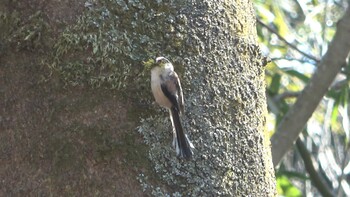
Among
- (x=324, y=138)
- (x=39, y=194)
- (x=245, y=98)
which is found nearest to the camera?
(x=39, y=194)

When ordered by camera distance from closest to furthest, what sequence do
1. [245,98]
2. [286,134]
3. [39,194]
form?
[39,194] → [245,98] → [286,134]

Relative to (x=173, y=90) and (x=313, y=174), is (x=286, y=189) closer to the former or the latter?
(x=313, y=174)

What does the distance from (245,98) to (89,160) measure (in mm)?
295

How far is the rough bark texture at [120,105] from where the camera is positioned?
1.19 meters

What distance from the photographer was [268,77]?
362cm

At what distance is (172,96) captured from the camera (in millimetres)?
1174

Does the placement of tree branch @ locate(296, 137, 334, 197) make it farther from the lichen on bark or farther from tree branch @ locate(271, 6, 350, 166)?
the lichen on bark

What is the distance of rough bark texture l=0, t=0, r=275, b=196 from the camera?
1186mm

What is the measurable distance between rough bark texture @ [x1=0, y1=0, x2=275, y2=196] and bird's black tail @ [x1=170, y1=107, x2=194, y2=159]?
21 mm

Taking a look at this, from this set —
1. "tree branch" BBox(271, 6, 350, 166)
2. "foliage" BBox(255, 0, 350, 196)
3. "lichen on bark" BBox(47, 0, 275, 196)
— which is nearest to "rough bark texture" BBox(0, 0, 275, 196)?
"lichen on bark" BBox(47, 0, 275, 196)

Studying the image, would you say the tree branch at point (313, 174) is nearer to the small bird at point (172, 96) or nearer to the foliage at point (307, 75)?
the foliage at point (307, 75)

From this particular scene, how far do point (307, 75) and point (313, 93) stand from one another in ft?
3.55

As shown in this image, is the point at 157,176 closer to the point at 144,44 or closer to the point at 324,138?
the point at 144,44

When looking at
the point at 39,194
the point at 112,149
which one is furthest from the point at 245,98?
the point at 39,194
